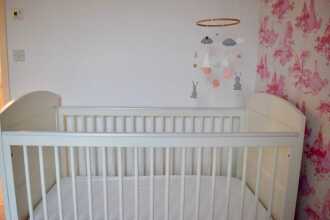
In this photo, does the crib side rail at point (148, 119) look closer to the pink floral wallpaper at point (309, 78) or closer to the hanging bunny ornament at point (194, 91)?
the hanging bunny ornament at point (194, 91)

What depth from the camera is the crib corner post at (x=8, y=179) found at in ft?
4.63

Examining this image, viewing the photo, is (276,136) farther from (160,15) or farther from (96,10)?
(96,10)

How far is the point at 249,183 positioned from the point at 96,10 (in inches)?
68.8

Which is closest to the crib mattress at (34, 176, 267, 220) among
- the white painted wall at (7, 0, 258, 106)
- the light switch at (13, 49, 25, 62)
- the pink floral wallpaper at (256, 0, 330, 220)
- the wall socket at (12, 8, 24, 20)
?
the pink floral wallpaper at (256, 0, 330, 220)

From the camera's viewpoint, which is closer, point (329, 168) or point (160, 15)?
point (329, 168)

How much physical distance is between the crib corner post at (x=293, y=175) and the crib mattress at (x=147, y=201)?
0.16 metres

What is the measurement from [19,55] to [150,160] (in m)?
1.38

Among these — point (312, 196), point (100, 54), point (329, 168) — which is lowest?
point (312, 196)

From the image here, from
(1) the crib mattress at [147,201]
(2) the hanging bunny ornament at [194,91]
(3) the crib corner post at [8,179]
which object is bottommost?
(1) the crib mattress at [147,201]

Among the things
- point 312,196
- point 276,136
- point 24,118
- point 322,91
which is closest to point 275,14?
point 322,91

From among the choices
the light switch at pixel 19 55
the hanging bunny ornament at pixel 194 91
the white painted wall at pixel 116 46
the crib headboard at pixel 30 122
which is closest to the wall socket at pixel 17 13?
the white painted wall at pixel 116 46

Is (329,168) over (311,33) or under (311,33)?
under

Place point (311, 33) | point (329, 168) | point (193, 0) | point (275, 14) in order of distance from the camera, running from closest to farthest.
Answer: point (329, 168), point (311, 33), point (275, 14), point (193, 0)

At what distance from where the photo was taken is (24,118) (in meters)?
1.62
